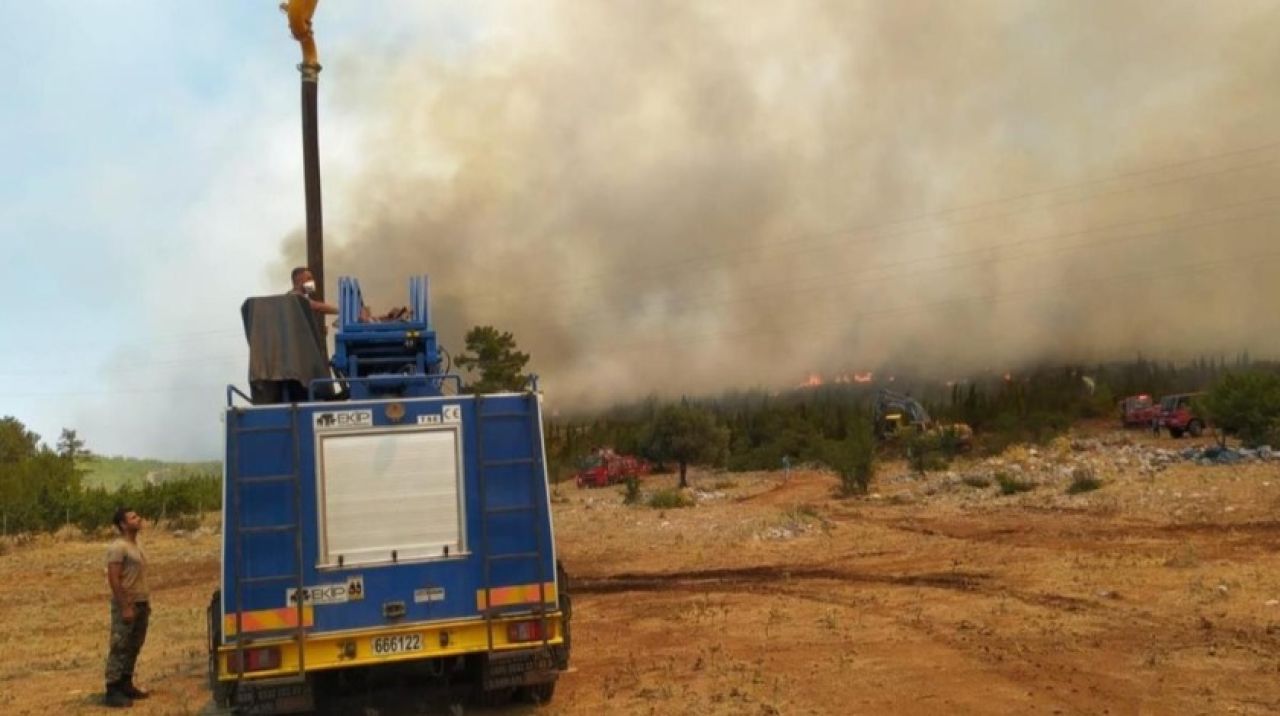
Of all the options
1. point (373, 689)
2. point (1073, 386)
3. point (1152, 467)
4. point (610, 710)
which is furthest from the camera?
point (1073, 386)

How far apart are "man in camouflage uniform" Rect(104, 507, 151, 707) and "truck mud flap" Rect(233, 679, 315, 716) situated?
285 centimetres

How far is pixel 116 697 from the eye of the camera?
943 cm

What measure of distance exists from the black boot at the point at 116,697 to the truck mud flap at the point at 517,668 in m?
4.18

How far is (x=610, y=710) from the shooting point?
830 centimetres

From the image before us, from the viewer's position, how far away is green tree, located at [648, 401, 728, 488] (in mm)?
49281

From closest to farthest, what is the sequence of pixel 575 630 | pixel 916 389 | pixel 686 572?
pixel 575 630 → pixel 686 572 → pixel 916 389

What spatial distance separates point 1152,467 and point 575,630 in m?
23.2

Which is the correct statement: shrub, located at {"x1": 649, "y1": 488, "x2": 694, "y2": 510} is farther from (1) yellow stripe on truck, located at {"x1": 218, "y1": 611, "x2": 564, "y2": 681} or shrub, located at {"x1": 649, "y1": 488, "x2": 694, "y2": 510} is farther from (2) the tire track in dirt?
(1) yellow stripe on truck, located at {"x1": 218, "y1": 611, "x2": 564, "y2": 681}

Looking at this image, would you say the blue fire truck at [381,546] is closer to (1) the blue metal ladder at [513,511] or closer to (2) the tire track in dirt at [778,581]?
(1) the blue metal ladder at [513,511]

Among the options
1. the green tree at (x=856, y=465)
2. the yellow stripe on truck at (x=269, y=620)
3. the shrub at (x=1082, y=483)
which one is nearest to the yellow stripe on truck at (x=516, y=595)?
the yellow stripe on truck at (x=269, y=620)

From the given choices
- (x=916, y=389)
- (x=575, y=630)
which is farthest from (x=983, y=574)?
(x=916, y=389)

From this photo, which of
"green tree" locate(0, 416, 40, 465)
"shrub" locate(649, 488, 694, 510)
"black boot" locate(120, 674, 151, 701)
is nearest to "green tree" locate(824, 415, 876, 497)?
"shrub" locate(649, 488, 694, 510)

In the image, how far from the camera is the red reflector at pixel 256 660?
702cm

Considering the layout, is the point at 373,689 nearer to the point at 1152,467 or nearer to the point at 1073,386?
the point at 1152,467
